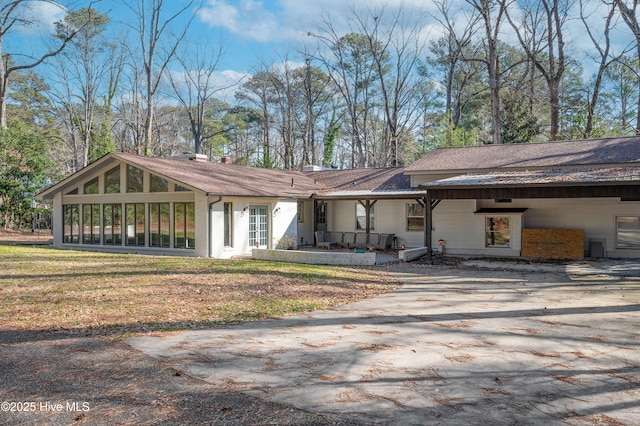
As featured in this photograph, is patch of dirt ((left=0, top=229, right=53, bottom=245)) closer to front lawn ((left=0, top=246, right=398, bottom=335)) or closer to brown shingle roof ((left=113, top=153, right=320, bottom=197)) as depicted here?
brown shingle roof ((left=113, top=153, right=320, bottom=197))

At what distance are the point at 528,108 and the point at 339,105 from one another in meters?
16.8

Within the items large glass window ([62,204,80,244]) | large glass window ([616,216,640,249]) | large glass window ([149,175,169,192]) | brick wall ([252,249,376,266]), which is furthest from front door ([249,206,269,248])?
large glass window ([616,216,640,249])

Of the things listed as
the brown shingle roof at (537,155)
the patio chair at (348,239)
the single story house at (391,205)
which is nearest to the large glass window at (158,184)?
the single story house at (391,205)

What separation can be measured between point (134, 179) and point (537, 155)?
15.9 m

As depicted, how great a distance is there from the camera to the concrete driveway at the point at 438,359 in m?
4.00

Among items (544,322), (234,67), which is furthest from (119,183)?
(234,67)

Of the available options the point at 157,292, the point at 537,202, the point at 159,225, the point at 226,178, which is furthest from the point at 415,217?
the point at 157,292

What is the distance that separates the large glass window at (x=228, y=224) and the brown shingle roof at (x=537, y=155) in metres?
7.53

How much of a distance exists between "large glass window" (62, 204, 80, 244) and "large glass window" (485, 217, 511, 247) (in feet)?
54.0

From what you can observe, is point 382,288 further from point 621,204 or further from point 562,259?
point 621,204

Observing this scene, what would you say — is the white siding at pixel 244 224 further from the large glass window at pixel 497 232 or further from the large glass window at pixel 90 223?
the large glass window at pixel 497 232

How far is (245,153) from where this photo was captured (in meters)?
49.8

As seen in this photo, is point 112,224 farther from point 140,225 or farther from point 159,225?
point 159,225

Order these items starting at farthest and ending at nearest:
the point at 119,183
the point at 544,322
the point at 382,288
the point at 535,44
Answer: the point at 535,44
the point at 119,183
the point at 382,288
the point at 544,322
